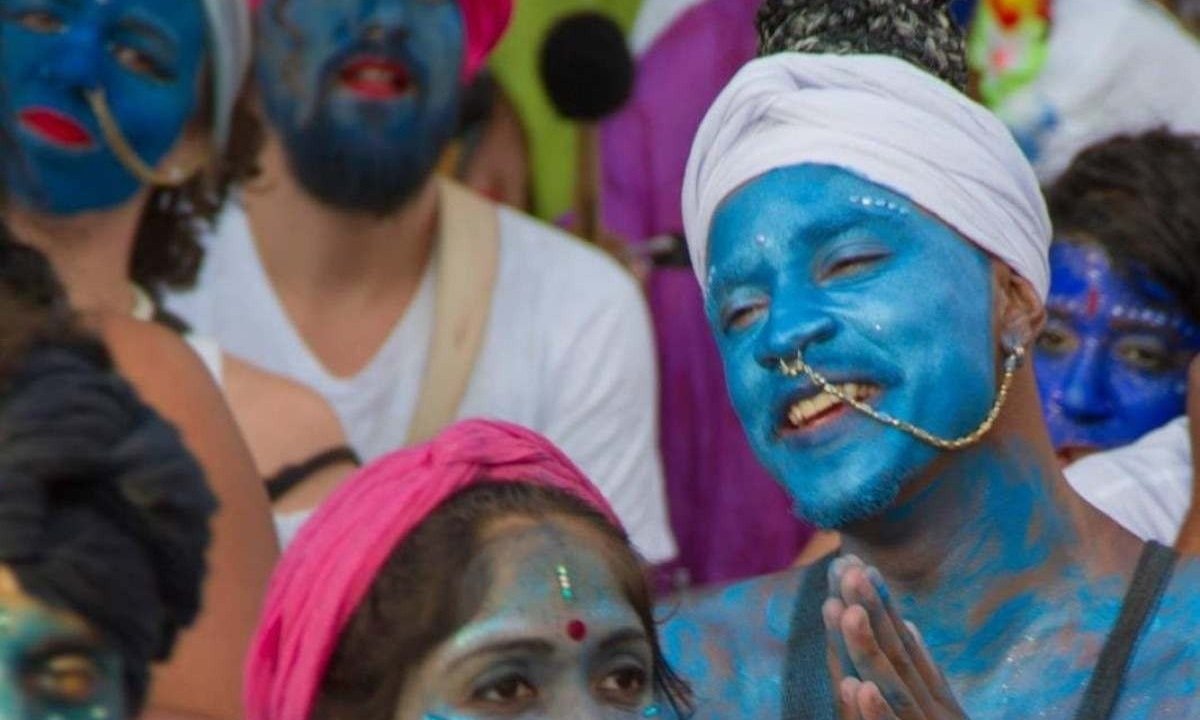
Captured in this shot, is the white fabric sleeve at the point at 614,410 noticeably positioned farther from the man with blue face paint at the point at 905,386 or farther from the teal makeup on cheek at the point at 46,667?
the teal makeup on cheek at the point at 46,667

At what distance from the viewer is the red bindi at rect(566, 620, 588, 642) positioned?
337cm

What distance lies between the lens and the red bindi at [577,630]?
3367mm

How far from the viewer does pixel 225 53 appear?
222 inches

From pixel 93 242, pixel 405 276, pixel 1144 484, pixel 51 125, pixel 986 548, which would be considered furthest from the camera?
pixel 405 276

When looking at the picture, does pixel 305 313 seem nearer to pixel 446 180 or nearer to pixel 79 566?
pixel 446 180

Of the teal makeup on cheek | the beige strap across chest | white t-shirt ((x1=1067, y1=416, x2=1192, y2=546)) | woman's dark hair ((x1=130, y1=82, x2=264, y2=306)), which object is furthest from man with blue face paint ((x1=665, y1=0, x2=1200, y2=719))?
woman's dark hair ((x1=130, y1=82, x2=264, y2=306))

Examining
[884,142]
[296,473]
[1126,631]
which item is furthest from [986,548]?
[296,473]

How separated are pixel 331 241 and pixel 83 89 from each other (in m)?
0.78

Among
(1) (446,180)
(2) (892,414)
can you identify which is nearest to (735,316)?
(2) (892,414)

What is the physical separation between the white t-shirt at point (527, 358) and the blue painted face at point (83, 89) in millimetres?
363

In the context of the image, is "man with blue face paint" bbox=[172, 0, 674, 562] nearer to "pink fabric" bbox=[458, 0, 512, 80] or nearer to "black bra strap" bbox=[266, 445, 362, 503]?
"pink fabric" bbox=[458, 0, 512, 80]

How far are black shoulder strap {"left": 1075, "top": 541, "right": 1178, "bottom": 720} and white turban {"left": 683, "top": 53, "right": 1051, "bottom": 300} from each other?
1.25 feet

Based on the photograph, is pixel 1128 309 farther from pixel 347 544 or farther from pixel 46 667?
pixel 46 667

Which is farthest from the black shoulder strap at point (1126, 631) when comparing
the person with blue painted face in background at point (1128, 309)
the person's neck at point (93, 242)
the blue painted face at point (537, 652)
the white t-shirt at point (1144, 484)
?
the person's neck at point (93, 242)
